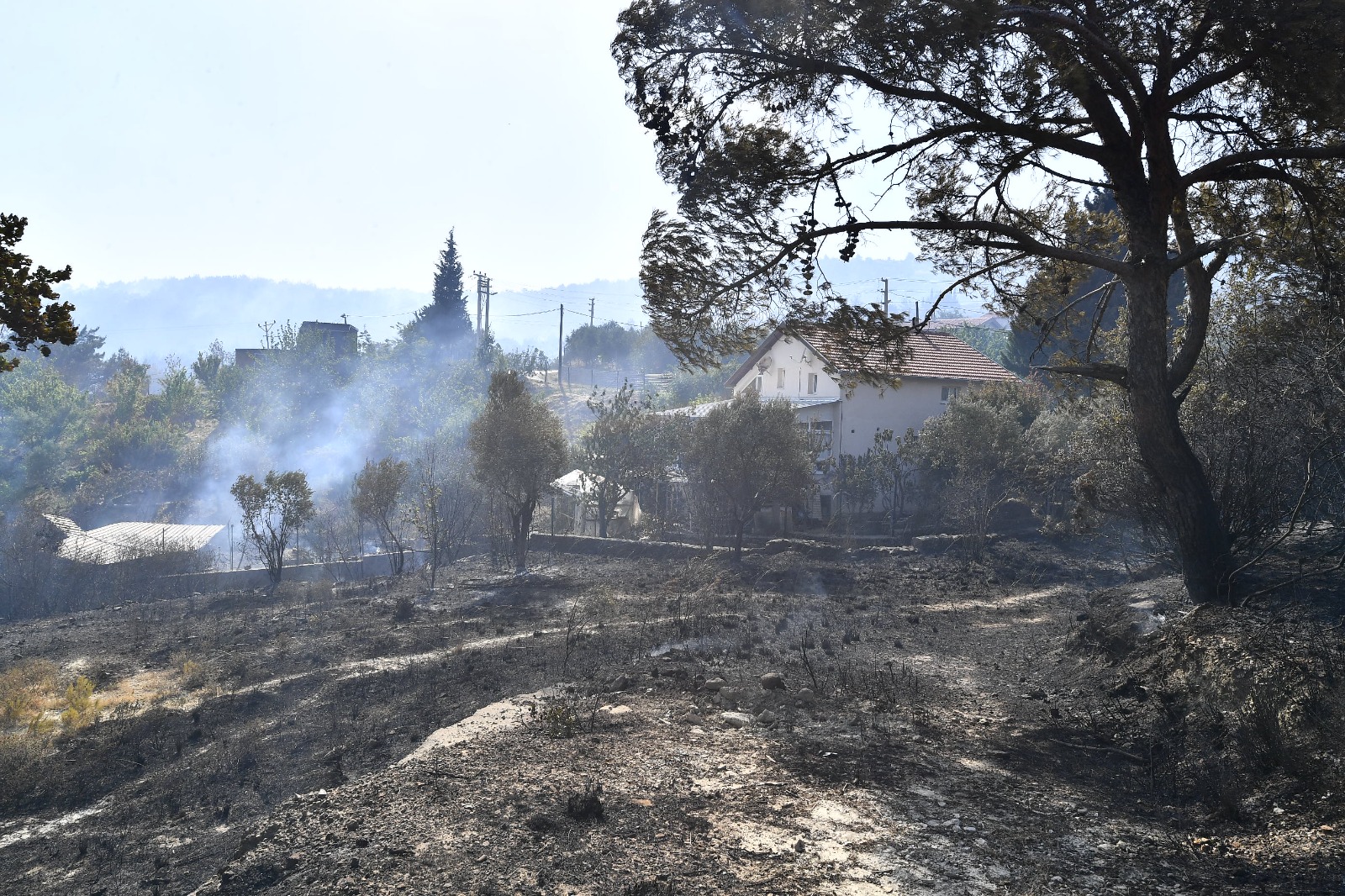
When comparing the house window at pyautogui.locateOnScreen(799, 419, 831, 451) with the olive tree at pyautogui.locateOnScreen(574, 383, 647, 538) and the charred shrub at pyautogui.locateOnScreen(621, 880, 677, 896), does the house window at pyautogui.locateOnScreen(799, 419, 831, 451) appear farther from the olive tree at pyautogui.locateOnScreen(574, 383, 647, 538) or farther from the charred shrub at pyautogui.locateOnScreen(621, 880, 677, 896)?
the charred shrub at pyautogui.locateOnScreen(621, 880, 677, 896)

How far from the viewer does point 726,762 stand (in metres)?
6.54

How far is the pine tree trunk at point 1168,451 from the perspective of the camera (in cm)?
874

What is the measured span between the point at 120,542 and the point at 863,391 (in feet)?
87.2

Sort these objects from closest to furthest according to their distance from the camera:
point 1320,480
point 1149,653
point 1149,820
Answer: point 1149,820
point 1149,653
point 1320,480

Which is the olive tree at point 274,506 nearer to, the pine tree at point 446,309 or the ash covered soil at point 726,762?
the ash covered soil at point 726,762

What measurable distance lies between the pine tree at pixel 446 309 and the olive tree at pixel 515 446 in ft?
164

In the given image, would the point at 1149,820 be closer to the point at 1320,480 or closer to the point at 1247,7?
the point at 1247,7

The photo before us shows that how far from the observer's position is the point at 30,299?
705 cm

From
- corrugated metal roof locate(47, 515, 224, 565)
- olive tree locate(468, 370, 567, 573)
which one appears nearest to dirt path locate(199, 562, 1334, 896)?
olive tree locate(468, 370, 567, 573)

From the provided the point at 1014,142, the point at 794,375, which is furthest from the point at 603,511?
the point at 1014,142

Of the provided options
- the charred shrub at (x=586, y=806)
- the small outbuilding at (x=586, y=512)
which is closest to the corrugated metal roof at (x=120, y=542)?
the small outbuilding at (x=586, y=512)

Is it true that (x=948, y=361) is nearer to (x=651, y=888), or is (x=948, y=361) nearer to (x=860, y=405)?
(x=860, y=405)

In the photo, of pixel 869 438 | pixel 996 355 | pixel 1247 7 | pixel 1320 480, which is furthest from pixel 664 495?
pixel 996 355

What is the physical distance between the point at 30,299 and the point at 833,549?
21417 mm
